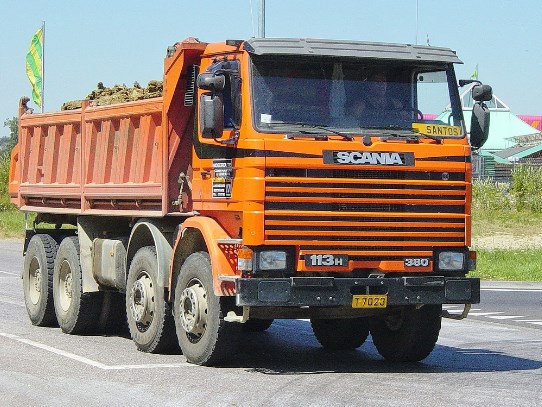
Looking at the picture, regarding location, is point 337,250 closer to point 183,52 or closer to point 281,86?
point 281,86

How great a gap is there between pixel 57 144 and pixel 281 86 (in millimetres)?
5864

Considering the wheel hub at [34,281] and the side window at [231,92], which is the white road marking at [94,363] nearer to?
the side window at [231,92]

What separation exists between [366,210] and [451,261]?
1.08 metres

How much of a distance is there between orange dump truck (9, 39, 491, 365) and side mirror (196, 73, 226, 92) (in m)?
0.01

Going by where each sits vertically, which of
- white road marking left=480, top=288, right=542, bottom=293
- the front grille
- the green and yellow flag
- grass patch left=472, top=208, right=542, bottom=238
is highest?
the green and yellow flag

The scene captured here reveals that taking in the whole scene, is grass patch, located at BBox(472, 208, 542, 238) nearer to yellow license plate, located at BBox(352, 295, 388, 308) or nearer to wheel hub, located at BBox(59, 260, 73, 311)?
wheel hub, located at BBox(59, 260, 73, 311)

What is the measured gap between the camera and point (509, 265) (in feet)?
97.0

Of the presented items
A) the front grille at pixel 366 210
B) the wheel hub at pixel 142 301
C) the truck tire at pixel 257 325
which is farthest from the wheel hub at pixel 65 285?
the front grille at pixel 366 210

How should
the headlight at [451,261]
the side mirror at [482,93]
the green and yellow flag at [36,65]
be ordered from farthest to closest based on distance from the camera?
the green and yellow flag at [36,65] → the side mirror at [482,93] → the headlight at [451,261]

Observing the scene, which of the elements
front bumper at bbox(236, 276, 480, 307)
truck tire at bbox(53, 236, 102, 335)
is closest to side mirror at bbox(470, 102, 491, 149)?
front bumper at bbox(236, 276, 480, 307)

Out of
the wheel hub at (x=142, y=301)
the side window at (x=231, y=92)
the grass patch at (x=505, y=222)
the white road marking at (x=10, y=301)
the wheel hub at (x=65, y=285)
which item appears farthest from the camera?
the grass patch at (x=505, y=222)

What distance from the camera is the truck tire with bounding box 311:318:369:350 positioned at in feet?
48.4

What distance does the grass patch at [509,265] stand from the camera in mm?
27719

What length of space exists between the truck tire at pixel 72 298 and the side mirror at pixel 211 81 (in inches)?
189
